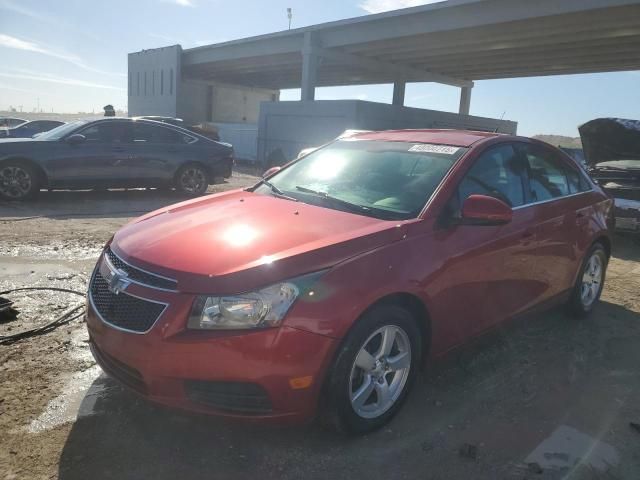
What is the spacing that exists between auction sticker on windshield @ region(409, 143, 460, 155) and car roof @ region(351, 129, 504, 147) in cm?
6

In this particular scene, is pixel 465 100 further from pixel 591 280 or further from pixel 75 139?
pixel 591 280

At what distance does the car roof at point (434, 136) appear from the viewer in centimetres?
381

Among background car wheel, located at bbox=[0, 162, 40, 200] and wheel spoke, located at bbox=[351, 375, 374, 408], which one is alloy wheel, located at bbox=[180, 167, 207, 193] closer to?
background car wheel, located at bbox=[0, 162, 40, 200]

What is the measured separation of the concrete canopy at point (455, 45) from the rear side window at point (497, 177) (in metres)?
15.1

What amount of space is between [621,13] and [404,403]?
748 inches

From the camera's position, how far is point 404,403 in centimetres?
307

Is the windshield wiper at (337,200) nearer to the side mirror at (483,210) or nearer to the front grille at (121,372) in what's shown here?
the side mirror at (483,210)

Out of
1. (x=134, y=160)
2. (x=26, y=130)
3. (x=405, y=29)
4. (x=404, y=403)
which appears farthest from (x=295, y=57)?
(x=404, y=403)

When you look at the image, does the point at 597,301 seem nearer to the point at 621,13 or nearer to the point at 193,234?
the point at 193,234

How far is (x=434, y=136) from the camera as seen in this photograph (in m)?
4.02

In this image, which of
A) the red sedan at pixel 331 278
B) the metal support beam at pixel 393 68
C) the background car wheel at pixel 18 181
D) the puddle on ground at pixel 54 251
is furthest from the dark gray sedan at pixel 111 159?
the metal support beam at pixel 393 68

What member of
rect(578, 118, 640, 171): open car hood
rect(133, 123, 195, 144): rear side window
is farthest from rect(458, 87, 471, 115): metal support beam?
rect(133, 123, 195, 144): rear side window

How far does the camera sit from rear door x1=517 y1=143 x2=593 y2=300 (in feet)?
13.3

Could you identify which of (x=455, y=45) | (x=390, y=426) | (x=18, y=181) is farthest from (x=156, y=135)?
(x=455, y=45)
